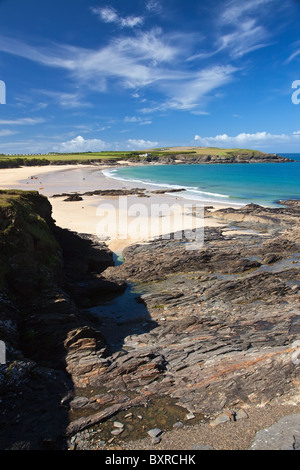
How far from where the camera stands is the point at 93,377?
8.94 m

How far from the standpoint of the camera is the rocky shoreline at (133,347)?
24.2 feet

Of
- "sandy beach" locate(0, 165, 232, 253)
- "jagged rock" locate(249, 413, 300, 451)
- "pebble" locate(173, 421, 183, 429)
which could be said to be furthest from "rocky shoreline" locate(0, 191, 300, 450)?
"sandy beach" locate(0, 165, 232, 253)

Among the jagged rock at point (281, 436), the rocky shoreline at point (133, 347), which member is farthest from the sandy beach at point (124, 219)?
the jagged rock at point (281, 436)

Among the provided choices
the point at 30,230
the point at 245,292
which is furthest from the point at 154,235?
the point at 30,230

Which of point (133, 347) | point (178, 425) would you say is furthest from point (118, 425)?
point (133, 347)

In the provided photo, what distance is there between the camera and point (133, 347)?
452 inches

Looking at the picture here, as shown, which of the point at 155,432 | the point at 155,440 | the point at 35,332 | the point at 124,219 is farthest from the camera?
the point at 124,219

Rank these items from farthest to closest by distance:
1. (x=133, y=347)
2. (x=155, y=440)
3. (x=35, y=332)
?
(x=133, y=347) → (x=35, y=332) → (x=155, y=440)

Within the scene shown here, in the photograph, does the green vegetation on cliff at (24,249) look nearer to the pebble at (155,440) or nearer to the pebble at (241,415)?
the pebble at (155,440)

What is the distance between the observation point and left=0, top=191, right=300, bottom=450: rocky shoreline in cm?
736

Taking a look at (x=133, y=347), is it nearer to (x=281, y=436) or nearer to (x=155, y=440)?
(x=155, y=440)

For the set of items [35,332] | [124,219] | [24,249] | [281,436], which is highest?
[24,249]

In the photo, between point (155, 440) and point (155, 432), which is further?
point (155, 432)
